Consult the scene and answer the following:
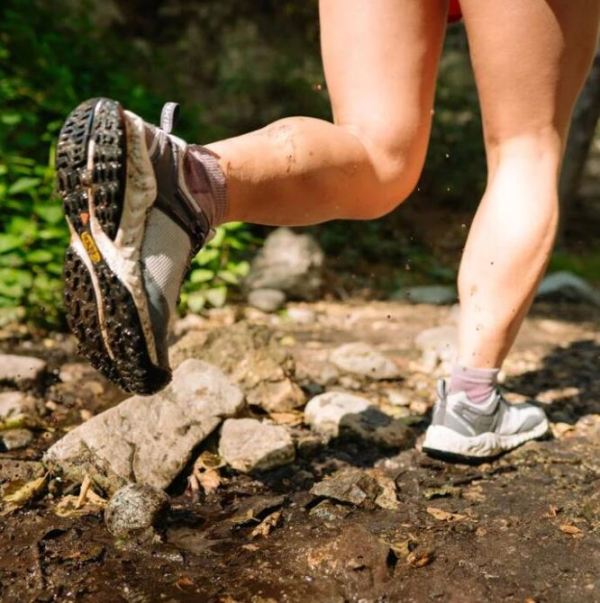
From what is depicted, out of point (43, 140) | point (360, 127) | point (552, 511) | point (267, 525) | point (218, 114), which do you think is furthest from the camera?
point (218, 114)

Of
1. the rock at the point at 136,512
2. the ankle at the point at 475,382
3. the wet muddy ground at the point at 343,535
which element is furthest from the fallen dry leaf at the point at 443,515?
the rock at the point at 136,512

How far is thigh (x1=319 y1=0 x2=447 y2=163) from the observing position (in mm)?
2061

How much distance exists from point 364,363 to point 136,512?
133 cm

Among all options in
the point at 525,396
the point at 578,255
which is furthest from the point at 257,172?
the point at 578,255

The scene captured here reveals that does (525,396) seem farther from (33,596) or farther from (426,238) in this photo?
(426,238)

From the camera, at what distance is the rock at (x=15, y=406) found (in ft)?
7.84

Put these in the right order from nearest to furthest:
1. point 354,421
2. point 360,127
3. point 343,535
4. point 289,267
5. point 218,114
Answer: point 343,535, point 360,127, point 354,421, point 289,267, point 218,114

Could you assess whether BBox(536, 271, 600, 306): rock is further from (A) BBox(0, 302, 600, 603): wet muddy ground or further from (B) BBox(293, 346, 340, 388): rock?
(A) BBox(0, 302, 600, 603): wet muddy ground

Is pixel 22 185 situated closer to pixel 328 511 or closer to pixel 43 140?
pixel 43 140

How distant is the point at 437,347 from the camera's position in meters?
3.29

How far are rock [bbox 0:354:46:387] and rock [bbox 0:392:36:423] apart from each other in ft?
0.33

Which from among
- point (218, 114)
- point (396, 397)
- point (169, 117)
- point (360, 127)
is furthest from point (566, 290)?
point (169, 117)

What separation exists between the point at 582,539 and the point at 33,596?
3.61 ft

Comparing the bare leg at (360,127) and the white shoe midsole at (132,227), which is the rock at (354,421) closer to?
the bare leg at (360,127)
